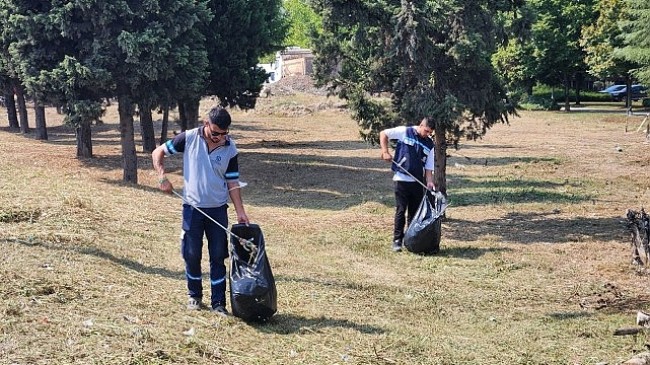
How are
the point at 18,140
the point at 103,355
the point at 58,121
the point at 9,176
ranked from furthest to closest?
the point at 58,121 → the point at 18,140 → the point at 9,176 → the point at 103,355

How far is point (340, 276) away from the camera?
8.97 m

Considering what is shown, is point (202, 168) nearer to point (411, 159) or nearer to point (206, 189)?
point (206, 189)

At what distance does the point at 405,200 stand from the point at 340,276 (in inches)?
84.0

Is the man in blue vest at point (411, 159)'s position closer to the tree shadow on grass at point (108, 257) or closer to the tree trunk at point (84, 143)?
the tree shadow on grass at point (108, 257)

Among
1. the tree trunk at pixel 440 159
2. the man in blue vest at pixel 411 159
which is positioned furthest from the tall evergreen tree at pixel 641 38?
the man in blue vest at pixel 411 159

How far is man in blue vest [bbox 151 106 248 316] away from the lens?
647 centimetres

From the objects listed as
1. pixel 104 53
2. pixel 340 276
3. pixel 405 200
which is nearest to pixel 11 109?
pixel 104 53

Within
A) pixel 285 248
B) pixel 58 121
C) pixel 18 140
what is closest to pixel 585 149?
pixel 285 248

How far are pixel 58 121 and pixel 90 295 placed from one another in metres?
38.7

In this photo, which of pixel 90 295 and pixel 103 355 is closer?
pixel 103 355

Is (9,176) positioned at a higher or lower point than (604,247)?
higher

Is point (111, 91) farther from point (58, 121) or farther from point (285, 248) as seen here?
point (58, 121)

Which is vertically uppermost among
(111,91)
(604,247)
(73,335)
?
(111,91)

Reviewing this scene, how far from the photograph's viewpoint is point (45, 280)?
22.3 ft
